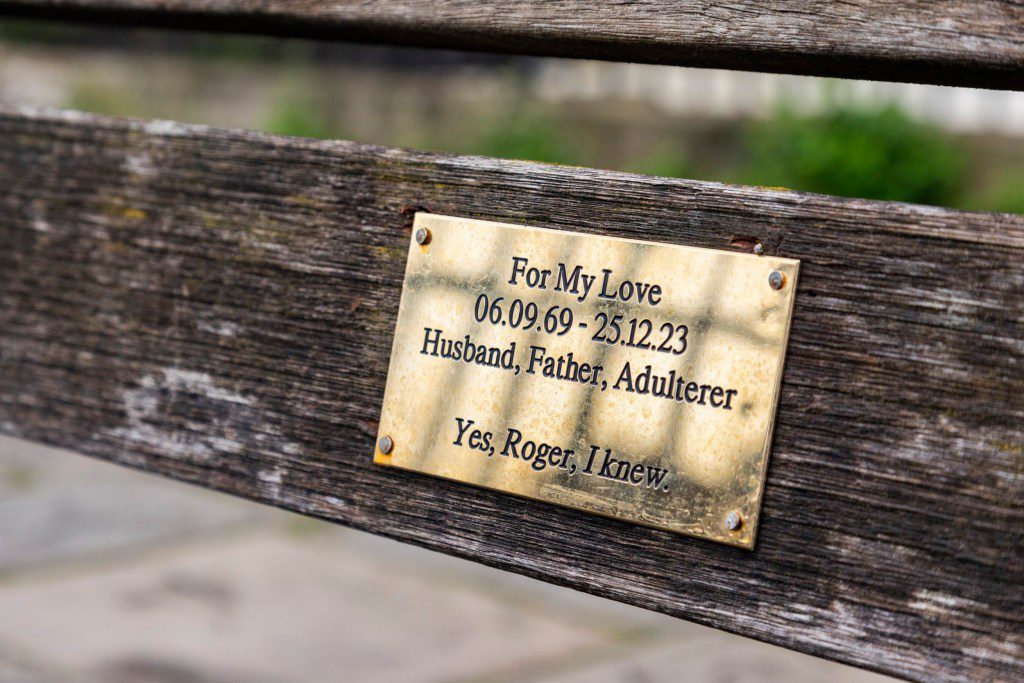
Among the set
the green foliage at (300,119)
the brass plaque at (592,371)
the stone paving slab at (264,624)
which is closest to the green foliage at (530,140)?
the green foliage at (300,119)

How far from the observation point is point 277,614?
120 inches

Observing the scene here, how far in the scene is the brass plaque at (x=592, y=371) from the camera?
2.83ft

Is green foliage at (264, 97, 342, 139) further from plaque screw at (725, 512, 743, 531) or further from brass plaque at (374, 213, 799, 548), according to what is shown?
plaque screw at (725, 512, 743, 531)

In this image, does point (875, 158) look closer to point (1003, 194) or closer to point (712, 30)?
point (1003, 194)

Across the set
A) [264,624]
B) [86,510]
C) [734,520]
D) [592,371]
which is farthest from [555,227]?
[86,510]

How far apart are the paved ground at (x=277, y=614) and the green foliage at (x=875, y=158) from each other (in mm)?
3007

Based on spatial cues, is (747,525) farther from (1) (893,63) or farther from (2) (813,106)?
(2) (813,106)

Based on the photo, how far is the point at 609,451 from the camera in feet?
2.97

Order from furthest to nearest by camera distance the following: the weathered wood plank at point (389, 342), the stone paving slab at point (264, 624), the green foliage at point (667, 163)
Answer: the green foliage at point (667, 163) < the stone paving slab at point (264, 624) < the weathered wood plank at point (389, 342)

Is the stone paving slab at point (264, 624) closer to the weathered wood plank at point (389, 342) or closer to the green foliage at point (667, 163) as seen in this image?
the weathered wood plank at point (389, 342)

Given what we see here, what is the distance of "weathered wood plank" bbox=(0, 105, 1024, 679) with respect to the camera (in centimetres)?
80

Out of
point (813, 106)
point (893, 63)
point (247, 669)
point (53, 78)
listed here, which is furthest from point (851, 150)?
point (53, 78)

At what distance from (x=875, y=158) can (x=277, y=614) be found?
3915 mm

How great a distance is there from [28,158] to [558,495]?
861mm
